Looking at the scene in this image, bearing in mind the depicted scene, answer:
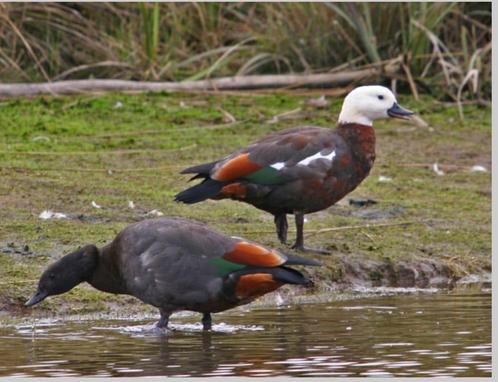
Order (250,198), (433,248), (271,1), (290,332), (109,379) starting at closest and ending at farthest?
1. (109,379)
2. (290,332)
3. (250,198)
4. (433,248)
5. (271,1)

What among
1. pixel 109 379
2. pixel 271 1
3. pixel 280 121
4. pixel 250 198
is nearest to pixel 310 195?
pixel 250 198

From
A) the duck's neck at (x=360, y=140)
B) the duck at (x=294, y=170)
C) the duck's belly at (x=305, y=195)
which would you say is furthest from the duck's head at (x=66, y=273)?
the duck's neck at (x=360, y=140)

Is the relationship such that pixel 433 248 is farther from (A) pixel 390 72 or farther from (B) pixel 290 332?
(A) pixel 390 72

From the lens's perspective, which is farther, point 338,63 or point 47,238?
point 338,63

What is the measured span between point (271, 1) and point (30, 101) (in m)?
2.42

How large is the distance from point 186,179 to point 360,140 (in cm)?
237

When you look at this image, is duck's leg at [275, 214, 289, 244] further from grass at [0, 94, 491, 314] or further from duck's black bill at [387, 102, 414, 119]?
duck's black bill at [387, 102, 414, 119]

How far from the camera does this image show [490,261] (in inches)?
407

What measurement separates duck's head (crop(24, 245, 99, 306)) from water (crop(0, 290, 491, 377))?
18cm

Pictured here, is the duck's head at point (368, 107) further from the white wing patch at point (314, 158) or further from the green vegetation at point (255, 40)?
the green vegetation at point (255, 40)

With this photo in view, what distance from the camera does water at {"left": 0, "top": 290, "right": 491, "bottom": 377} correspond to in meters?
6.73

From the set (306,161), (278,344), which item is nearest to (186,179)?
(306,161)

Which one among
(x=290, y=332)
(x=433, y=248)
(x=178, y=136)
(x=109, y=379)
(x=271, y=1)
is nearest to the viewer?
(x=109, y=379)

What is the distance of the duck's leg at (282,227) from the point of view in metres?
9.62
